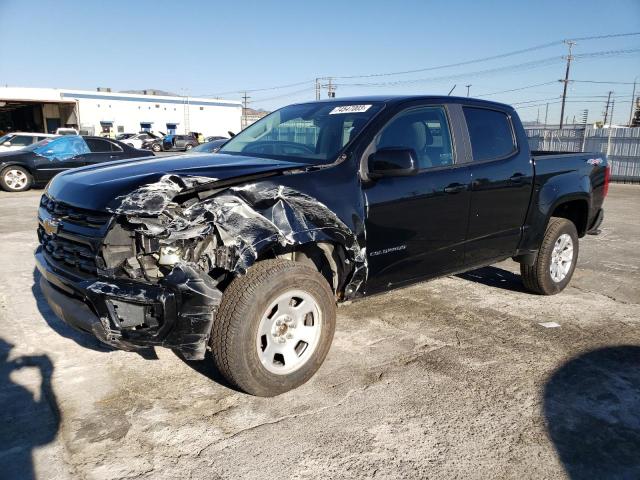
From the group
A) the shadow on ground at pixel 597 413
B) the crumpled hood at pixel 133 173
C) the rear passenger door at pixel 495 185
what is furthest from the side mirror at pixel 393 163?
the shadow on ground at pixel 597 413

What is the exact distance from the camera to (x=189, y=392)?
124 inches

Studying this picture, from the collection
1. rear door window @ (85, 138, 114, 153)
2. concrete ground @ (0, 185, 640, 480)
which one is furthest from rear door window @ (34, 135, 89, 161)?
concrete ground @ (0, 185, 640, 480)

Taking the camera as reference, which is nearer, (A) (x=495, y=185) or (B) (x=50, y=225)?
(B) (x=50, y=225)

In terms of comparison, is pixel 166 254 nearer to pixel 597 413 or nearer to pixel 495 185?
pixel 597 413

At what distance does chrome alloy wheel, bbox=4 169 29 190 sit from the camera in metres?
12.4

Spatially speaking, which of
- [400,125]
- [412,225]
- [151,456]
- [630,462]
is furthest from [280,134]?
[630,462]

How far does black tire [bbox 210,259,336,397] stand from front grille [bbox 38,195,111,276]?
2.45ft

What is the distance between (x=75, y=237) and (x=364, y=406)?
6.37 ft

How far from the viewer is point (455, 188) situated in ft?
13.0

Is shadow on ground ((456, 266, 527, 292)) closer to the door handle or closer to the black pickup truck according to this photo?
the black pickup truck

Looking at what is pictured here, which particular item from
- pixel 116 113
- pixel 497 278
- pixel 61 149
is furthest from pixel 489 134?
pixel 116 113

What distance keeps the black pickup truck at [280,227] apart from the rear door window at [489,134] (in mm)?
17

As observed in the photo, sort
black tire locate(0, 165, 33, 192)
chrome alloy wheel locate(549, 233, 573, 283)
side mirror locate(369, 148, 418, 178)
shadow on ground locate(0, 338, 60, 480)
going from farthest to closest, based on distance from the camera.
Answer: black tire locate(0, 165, 33, 192) → chrome alloy wheel locate(549, 233, 573, 283) → side mirror locate(369, 148, 418, 178) → shadow on ground locate(0, 338, 60, 480)

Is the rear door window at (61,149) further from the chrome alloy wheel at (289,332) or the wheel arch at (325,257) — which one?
the chrome alloy wheel at (289,332)
